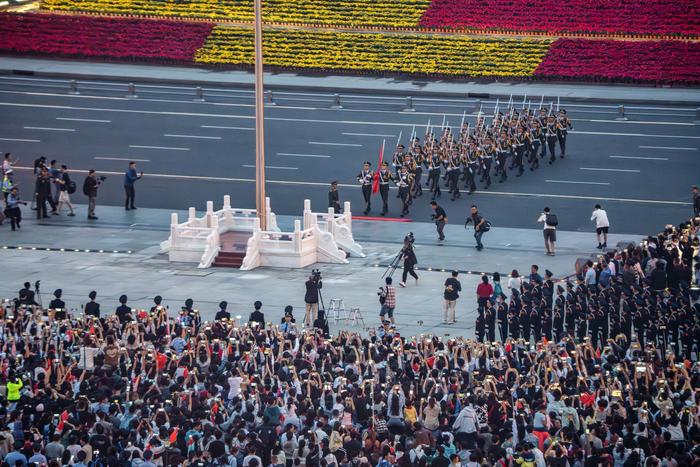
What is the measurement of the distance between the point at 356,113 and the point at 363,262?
2395 cm

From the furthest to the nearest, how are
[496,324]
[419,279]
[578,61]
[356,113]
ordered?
[578,61] → [356,113] → [419,279] → [496,324]

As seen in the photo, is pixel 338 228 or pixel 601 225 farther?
pixel 338 228

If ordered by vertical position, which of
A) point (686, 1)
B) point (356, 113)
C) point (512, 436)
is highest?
point (686, 1)

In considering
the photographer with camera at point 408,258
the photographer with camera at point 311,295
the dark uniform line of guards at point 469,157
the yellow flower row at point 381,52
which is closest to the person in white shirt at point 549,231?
the photographer with camera at point 408,258

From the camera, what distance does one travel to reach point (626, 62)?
73062 millimetres

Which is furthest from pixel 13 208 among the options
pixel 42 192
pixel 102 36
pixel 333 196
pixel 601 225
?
pixel 102 36

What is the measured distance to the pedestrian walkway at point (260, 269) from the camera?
39062 mm

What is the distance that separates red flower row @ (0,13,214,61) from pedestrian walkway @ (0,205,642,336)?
3133cm

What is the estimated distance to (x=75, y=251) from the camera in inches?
1775

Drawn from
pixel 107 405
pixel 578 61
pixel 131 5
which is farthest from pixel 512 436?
pixel 131 5

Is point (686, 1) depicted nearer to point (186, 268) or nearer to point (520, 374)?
point (186, 268)

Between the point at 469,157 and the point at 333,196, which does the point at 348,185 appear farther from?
the point at 333,196

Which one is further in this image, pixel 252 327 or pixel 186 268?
pixel 186 268

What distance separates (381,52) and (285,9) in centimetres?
755
